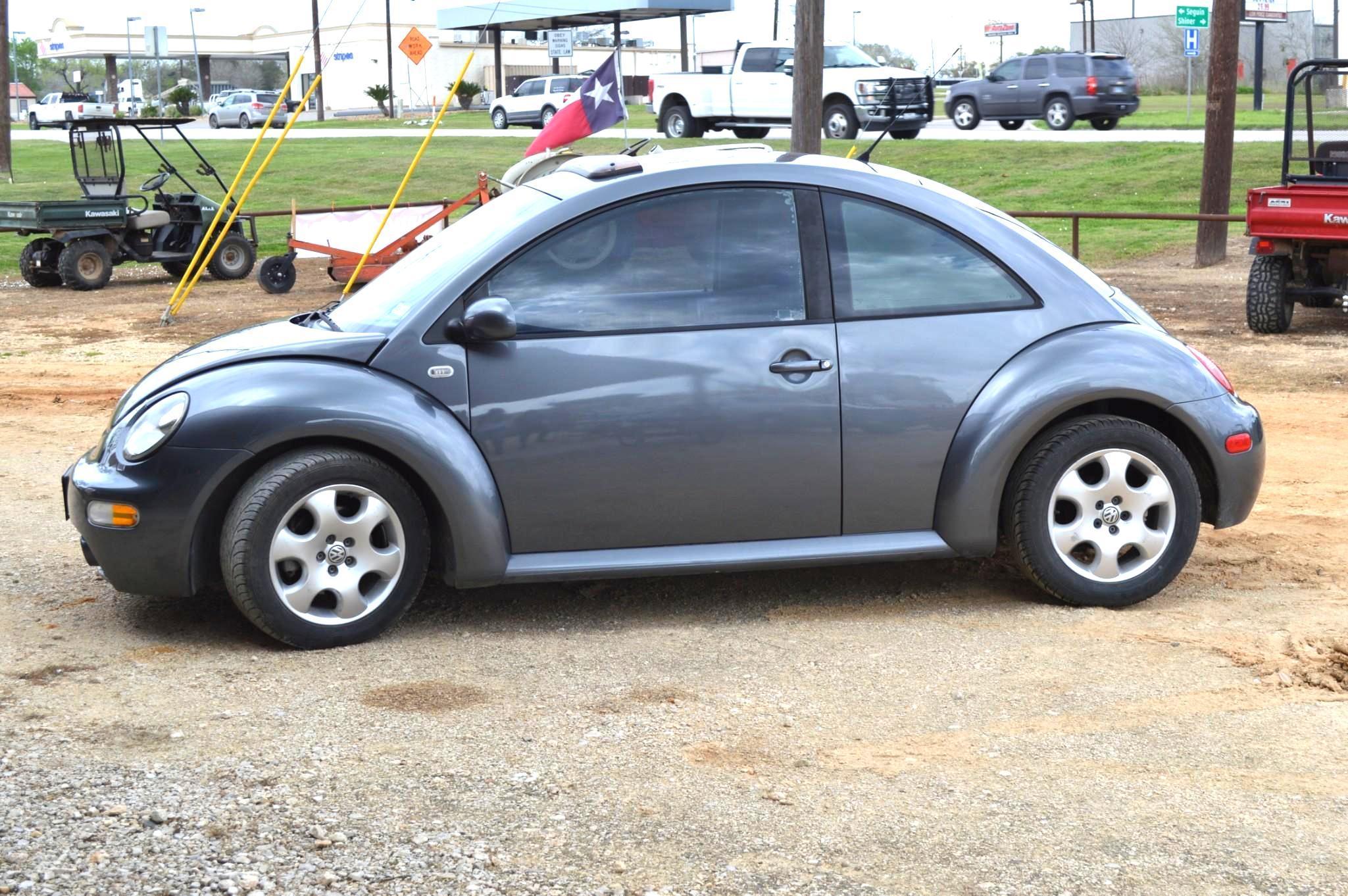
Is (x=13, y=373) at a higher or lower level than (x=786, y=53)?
lower

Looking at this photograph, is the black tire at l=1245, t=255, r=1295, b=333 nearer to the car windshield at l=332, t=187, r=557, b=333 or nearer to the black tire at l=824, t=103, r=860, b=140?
the car windshield at l=332, t=187, r=557, b=333

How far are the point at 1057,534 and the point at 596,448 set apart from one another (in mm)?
1582

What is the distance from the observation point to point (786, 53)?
33.6 m

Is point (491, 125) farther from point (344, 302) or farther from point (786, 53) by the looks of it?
point (344, 302)

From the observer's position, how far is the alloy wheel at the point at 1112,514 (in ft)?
17.5

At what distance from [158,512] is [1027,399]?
281 centimetres

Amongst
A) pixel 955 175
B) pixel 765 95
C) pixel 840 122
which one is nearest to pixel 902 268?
pixel 955 175

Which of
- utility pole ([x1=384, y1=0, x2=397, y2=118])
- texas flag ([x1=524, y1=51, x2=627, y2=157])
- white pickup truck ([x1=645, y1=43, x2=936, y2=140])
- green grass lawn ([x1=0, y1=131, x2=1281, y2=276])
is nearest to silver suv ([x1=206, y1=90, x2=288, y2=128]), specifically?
utility pole ([x1=384, y1=0, x2=397, y2=118])

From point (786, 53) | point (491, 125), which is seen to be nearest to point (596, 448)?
point (786, 53)

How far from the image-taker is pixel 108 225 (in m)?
17.6

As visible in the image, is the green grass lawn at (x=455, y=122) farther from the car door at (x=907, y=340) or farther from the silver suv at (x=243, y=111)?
the car door at (x=907, y=340)

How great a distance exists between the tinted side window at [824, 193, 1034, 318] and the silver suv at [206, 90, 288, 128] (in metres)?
56.5

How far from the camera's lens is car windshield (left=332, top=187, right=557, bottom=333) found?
5305 mm

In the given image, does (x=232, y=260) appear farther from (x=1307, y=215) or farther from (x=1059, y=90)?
(x=1059, y=90)
